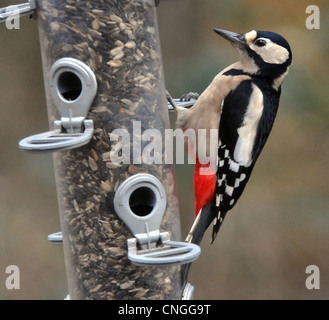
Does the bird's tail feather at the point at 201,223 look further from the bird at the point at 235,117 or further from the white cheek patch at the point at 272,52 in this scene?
the white cheek patch at the point at 272,52

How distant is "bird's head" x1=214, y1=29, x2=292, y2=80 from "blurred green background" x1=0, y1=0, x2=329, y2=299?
1584mm

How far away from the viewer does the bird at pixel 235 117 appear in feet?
11.9

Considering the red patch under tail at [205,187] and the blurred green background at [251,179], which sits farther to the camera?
the blurred green background at [251,179]

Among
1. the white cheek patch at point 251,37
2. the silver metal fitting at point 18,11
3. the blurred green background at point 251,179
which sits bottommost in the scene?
the blurred green background at point 251,179

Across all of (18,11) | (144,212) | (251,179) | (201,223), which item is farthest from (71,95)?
(251,179)

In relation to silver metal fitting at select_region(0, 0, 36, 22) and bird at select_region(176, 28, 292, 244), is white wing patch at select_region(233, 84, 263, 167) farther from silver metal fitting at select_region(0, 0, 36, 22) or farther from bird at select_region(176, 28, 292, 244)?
silver metal fitting at select_region(0, 0, 36, 22)

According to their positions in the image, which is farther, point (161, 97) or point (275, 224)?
point (275, 224)

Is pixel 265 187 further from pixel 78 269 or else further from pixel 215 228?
pixel 78 269

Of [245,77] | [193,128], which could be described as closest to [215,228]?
[193,128]

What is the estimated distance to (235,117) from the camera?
366cm

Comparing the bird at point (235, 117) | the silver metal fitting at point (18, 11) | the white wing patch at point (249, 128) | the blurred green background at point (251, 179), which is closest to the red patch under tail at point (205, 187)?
the bird at point (235, 117)

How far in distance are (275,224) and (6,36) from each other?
236 centimetres

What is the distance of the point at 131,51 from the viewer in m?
2.89

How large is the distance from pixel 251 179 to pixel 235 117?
86.2 inches
